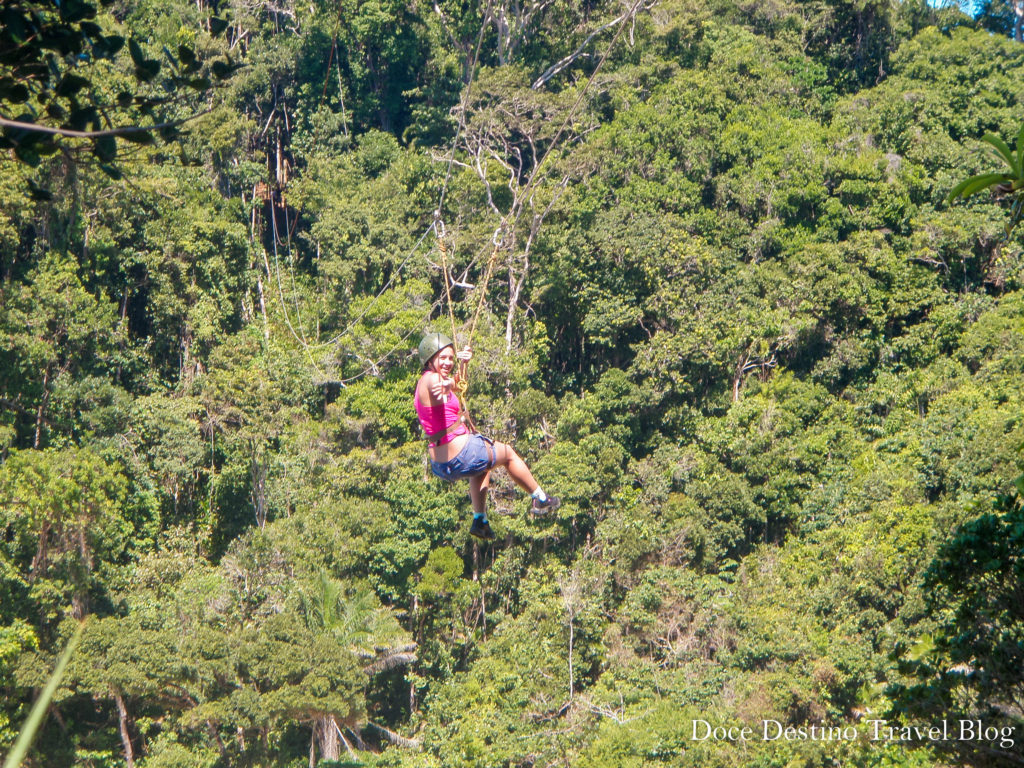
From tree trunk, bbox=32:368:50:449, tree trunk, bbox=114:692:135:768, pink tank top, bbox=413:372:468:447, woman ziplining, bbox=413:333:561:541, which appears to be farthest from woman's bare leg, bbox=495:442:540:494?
tree trunk, bbox=32:368:50:449

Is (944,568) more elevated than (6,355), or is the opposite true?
(6,355)

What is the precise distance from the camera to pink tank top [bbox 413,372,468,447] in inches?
252

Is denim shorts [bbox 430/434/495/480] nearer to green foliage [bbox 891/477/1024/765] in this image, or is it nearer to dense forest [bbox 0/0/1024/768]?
green foliage [bbox 891/477/1024/765]

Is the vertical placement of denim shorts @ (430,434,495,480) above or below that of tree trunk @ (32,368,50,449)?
below

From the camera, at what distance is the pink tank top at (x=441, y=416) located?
252 inches

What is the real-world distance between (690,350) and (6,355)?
10.4 metres

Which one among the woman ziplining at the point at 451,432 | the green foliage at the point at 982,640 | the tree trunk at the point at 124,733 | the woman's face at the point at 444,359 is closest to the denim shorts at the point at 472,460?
the woman ziplining at the point at 451,432

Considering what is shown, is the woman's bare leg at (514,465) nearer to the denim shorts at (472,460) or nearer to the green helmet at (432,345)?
the denim shorts at (472,460)

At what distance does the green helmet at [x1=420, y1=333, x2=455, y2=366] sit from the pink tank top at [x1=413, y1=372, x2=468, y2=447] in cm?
24

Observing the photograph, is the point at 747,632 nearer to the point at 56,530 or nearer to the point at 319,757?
the point at 319,757

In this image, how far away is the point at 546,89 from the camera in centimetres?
2144

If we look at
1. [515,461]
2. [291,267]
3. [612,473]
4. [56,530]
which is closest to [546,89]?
[291,267]

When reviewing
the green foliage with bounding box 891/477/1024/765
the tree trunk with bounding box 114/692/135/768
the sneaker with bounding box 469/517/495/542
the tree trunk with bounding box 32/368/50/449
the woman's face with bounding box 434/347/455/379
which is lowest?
the tree trunk with bounding box 114/692/135/768

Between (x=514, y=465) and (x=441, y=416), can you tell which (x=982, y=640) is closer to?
(x=514, y=465)
